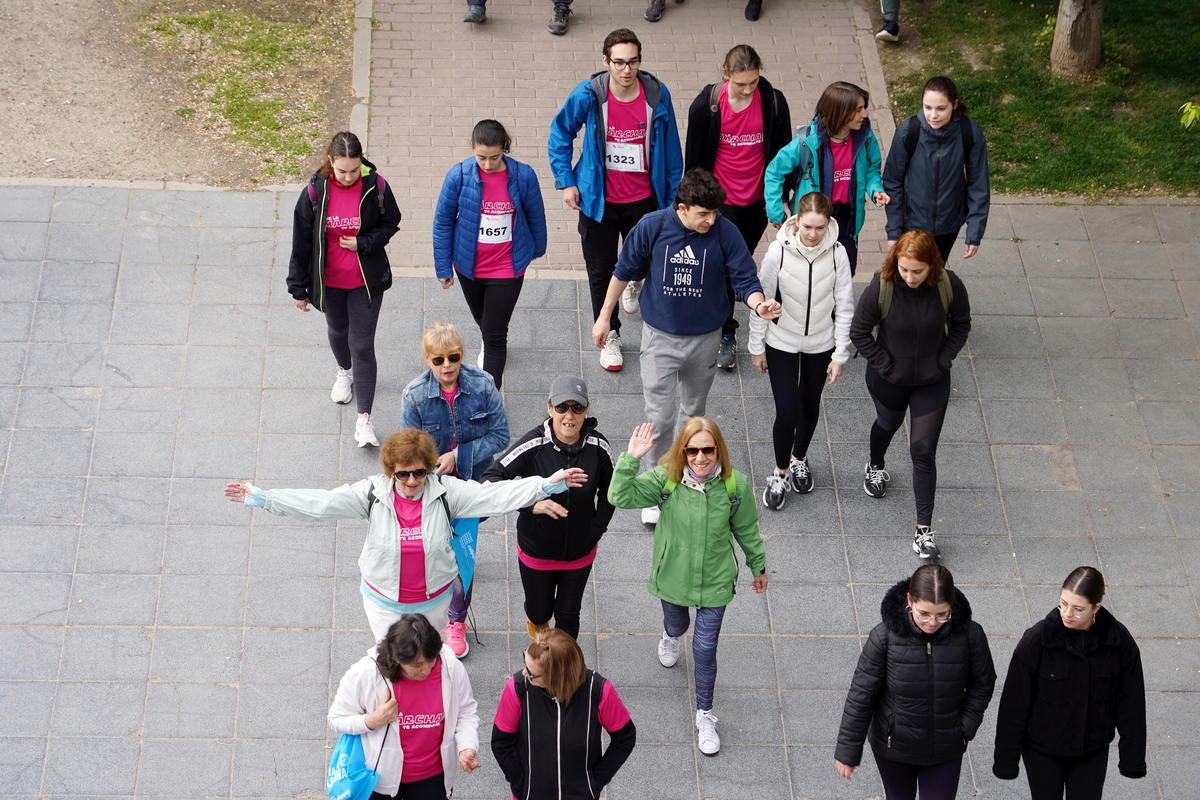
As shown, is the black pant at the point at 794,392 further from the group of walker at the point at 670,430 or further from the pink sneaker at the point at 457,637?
the pink sneaker at the point at 457,637

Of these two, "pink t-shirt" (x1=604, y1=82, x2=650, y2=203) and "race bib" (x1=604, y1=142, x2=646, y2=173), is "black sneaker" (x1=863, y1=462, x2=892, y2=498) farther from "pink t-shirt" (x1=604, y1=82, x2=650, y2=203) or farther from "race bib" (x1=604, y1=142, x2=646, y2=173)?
"race bib" (x1=604, y1=142, x2=646, y2=173)

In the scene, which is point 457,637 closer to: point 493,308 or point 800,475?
point 493,308

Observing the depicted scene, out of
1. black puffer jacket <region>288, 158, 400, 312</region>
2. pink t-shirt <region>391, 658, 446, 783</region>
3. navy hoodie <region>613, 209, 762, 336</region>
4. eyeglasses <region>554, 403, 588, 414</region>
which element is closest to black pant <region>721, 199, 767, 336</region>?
navy hoodie <region>613, 209, 762, 336</region>

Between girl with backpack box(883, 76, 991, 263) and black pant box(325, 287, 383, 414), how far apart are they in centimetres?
329

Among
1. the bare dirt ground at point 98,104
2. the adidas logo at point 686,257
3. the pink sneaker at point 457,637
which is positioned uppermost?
the adidas logo at point 686,257

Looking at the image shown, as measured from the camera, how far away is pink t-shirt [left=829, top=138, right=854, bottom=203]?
26.9 feet

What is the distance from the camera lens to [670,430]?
7934 millimetres

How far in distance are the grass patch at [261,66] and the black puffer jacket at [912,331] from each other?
4.74 m

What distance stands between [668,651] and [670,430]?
4.57 feet

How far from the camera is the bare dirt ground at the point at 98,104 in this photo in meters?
10.0

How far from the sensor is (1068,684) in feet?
19.2

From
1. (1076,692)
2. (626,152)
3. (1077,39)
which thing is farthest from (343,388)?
(1077,39)

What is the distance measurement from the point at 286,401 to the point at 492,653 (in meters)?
2.32

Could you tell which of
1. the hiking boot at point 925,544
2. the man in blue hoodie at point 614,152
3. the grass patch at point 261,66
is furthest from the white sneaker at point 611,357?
the grass patch at point 261,66
